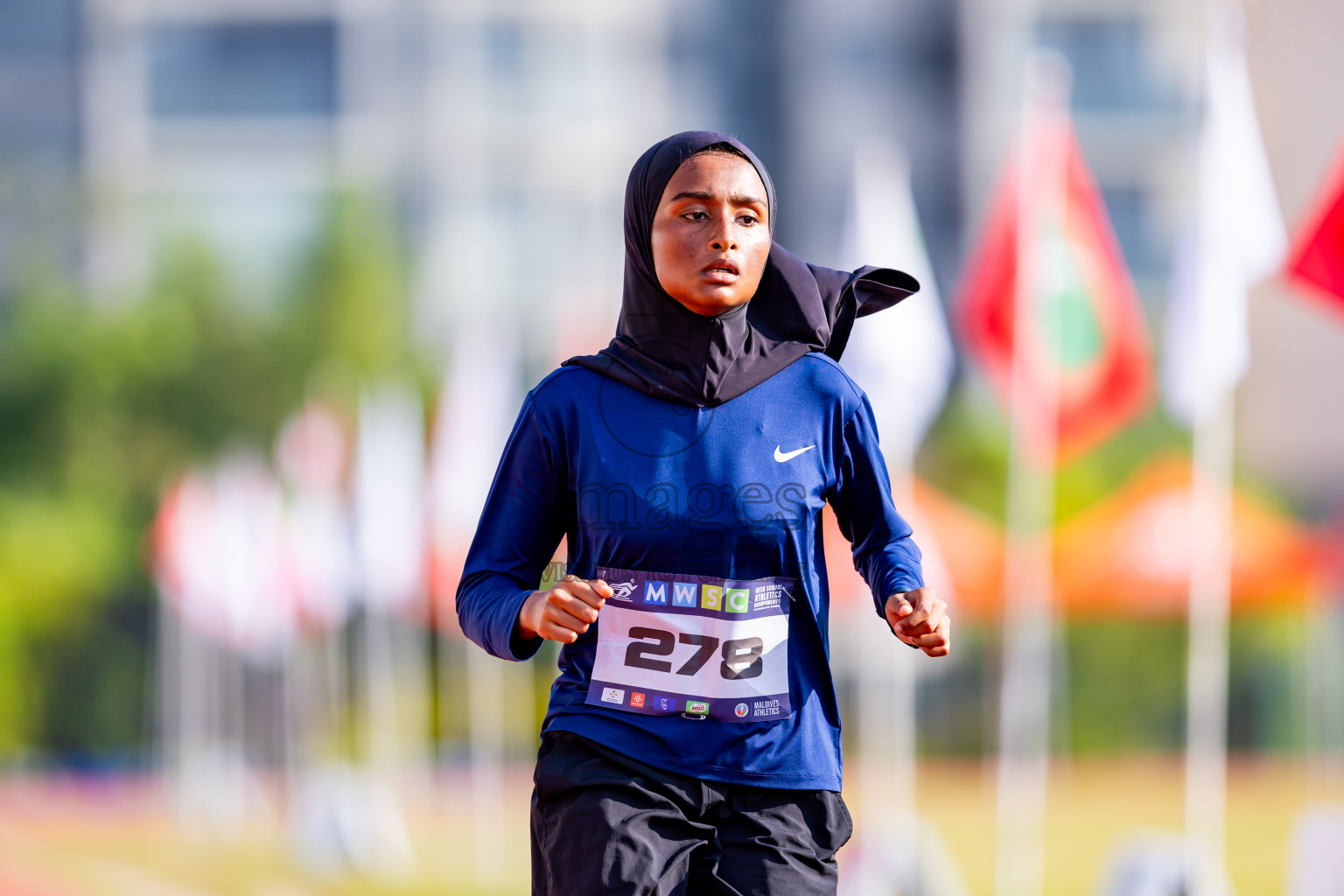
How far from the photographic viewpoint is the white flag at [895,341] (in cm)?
1066

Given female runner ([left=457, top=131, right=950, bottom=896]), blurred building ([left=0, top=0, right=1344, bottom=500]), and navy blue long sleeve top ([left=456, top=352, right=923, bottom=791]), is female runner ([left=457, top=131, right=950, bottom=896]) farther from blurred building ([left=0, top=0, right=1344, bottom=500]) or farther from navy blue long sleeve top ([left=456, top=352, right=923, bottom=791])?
blurred building ([left=0, top=0, right=1344, bottom=500])

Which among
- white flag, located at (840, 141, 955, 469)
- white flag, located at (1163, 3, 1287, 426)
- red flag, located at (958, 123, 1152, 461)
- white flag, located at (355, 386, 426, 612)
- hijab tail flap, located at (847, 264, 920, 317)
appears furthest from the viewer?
white flag, located at (355, 386, 426, 612)

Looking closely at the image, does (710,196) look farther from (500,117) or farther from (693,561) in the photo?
(500,117)

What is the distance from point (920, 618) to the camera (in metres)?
2.67

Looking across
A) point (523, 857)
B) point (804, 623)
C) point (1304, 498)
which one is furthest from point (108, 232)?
point (804, 623)

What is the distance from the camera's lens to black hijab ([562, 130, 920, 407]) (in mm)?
2859

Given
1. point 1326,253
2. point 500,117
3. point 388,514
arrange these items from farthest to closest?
point 500,117, point 388,514, point 1326,253

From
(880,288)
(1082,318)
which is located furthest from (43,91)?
(880,288)

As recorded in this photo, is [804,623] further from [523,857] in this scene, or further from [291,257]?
[291,257]

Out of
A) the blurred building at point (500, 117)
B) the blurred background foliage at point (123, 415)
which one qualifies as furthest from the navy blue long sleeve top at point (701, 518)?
the blurred building at point (500, 117)

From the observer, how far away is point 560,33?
44844mm

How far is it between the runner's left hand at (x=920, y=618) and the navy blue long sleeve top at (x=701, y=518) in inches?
2.7

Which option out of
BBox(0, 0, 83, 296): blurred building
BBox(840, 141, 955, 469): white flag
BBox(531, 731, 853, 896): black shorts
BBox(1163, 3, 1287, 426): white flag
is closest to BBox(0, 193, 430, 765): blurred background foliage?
BBox(0, 0, 83, 296): blurred building

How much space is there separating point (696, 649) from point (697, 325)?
493 mm
